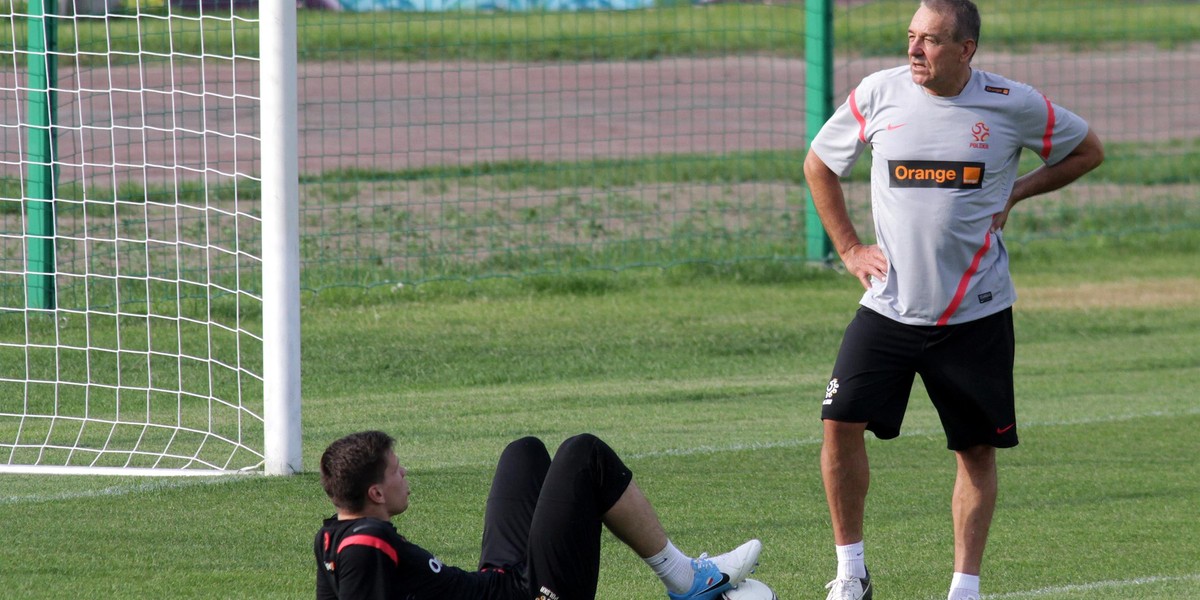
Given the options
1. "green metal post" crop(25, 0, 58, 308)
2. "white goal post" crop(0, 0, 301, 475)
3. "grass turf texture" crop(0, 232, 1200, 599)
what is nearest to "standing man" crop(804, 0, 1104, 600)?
"grass turf texture" crop(0, 232, 1200, 599)

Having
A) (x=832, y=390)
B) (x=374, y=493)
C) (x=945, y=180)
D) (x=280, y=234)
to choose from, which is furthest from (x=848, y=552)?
(x=280, y=234)

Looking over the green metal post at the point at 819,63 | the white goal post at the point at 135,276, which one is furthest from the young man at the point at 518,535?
the green metal post at the point at 819,63

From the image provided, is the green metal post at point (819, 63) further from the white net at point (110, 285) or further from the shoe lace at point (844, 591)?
the shoe lace at point (844, 591)

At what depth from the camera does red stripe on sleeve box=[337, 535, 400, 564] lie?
4.01 m

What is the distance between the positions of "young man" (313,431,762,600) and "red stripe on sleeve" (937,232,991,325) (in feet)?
3.00

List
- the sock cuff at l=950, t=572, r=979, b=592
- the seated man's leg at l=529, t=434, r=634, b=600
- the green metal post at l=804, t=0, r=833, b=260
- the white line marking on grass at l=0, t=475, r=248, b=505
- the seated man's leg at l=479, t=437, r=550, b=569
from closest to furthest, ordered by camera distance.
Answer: the seated man's leg at l=529, t=434, r=634, b=600
the seated man's leg at l=479, t=437, r=550, b=569
the sock cuff at l=950, t=572, r=979, b=592
the white line marking on grass at l=0, t=475, r=248, b=505
the green metal post at l=804, t=0, r=833, b=260

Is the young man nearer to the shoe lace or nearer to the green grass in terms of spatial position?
the shoe lace

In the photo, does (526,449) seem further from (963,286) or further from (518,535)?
(963,286)

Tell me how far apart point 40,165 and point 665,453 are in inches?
144

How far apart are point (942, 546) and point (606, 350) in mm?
4167

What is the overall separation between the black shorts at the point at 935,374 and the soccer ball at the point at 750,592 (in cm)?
56

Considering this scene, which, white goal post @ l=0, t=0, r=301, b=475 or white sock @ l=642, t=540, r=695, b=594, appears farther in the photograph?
white goal post @ l=0, t=0, r=301, b=475

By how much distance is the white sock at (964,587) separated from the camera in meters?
5.06

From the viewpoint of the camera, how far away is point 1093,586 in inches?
209
